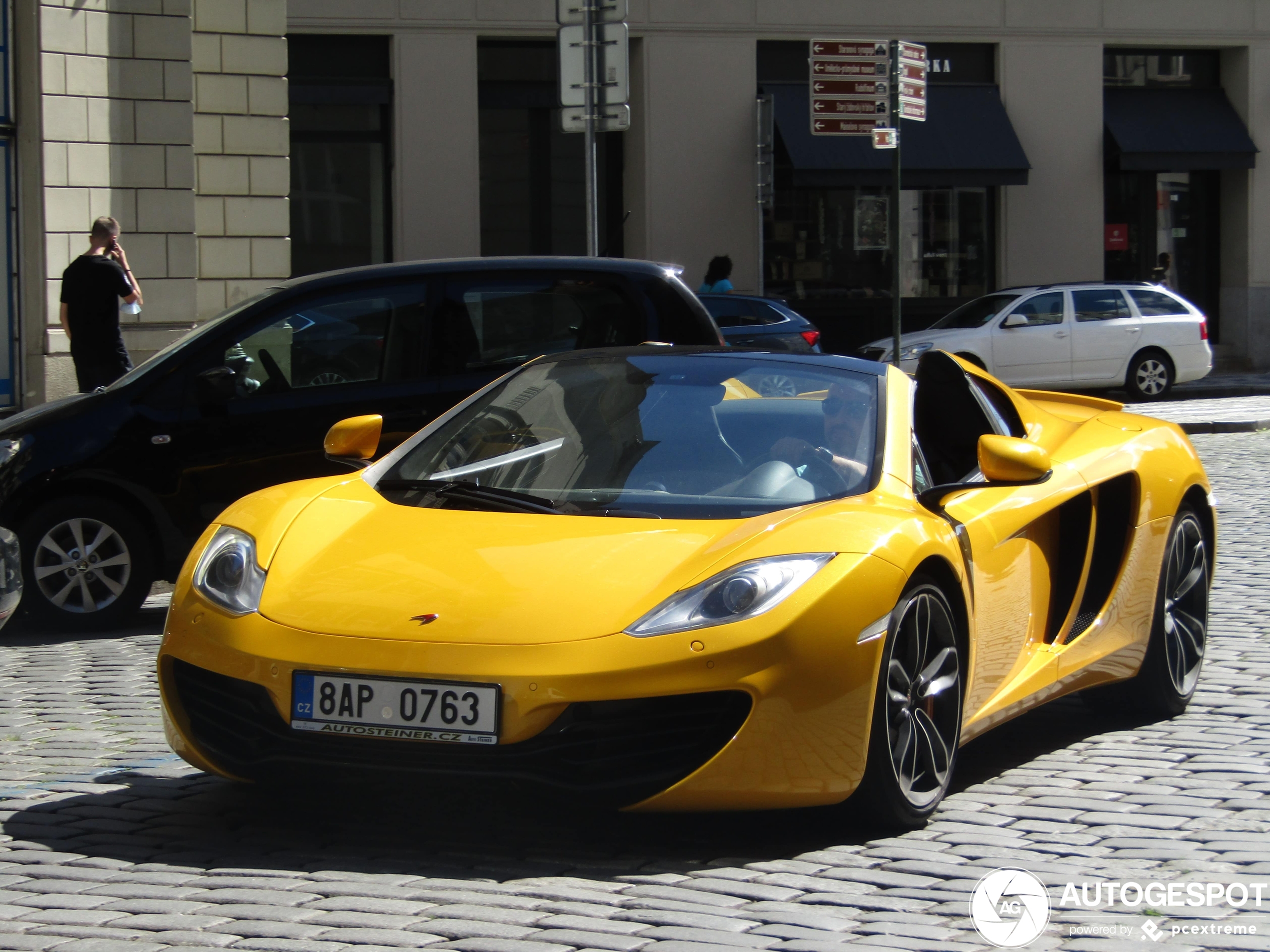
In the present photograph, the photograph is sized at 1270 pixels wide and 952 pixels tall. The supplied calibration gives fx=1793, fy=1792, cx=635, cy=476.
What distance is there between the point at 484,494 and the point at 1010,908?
5.82ft

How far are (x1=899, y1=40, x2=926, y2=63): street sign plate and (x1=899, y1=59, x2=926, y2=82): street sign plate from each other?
0.10 ft

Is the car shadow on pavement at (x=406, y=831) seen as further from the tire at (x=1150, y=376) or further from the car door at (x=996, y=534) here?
the tire at (x=1150, y=376)

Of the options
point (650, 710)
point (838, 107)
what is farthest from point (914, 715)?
point (838, 107)

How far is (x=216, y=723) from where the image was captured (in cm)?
427

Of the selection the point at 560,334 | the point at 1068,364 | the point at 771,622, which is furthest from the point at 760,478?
the point at 1068,364

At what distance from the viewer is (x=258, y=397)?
8.05m

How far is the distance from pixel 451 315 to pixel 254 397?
0.96 metres

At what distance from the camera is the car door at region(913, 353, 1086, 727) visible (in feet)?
15.6

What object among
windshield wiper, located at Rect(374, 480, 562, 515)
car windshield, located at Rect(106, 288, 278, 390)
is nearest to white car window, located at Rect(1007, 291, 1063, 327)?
car windshield, located at Rect(106, 288, 278, 390)

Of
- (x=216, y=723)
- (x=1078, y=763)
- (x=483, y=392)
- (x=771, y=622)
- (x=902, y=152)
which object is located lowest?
(x=1078, y=763)

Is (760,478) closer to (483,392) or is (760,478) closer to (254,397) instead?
(483,392)

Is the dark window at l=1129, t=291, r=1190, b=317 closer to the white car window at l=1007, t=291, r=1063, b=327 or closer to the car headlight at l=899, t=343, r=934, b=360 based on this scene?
the white car window at l=1007, t=291, r=1063, b=327

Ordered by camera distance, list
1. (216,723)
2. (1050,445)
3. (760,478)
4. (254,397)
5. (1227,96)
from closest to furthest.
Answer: (216,723), (760,478), (1050,445), (254,397), (1227,96)

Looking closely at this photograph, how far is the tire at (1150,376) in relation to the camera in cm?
2206
